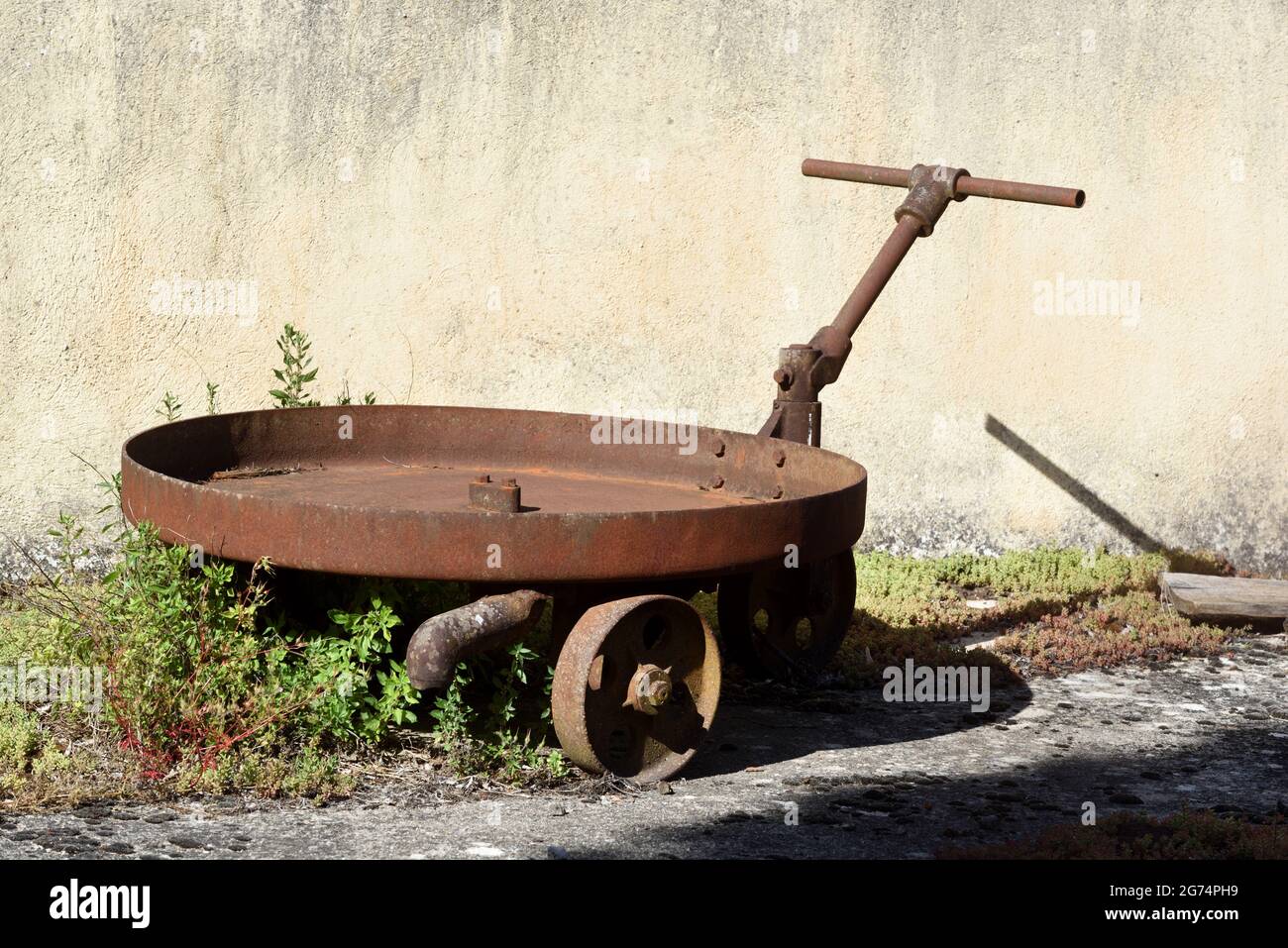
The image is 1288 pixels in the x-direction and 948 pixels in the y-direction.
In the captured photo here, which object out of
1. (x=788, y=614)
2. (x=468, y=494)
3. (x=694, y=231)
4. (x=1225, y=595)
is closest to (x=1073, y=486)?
(x=1225, y=595)

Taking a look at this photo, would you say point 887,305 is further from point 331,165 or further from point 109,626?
point 109,626

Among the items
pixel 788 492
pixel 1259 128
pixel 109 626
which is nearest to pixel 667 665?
pixel 788 492

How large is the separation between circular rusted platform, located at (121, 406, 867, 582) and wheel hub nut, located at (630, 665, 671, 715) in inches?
12.3

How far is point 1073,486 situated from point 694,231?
102 inches

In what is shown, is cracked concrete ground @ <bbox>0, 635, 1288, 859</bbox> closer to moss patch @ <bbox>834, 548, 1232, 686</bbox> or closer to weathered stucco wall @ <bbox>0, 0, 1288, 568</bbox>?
moss patch @ <bbox>834, 548, 1232, 686</bbox>

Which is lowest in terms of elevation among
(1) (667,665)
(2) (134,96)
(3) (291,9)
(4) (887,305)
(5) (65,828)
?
(5) (65,828)

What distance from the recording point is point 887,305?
27.4 ft

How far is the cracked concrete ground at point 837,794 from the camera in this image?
14.3ft

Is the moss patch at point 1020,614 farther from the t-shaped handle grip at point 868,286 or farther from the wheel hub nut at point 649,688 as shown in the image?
the wheel hub nut at point 649,688

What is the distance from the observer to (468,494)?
19.4 ft

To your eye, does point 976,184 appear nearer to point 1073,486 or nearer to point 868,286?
point 868,286

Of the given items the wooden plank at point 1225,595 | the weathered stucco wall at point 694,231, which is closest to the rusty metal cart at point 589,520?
the weathered stucco wall at point 694,231

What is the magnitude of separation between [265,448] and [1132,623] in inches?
166

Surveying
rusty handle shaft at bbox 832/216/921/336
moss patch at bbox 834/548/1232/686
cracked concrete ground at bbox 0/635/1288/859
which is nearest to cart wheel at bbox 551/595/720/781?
cracked concrete ground at bbox 0/635/1288/859
